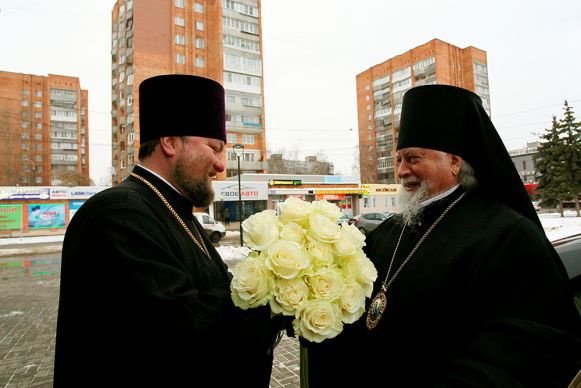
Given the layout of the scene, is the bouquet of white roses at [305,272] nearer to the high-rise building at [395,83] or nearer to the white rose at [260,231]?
the white rose at [260,231]

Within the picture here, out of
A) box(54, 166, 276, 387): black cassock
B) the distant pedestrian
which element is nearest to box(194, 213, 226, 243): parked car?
the distant pedestrian

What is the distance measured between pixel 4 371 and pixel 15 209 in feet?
99.1

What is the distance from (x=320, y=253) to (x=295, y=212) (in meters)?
0.25

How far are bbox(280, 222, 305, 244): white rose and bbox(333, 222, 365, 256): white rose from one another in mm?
161

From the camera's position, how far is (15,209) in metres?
28.4

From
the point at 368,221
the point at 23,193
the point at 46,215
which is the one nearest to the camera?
the point at 368,221

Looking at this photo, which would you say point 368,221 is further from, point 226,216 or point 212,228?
point 226,216

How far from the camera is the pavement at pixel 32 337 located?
14.4 feet

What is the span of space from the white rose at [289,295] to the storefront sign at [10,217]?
1360 inches

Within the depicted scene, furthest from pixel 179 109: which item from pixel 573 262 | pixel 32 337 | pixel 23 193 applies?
pixel 23 193

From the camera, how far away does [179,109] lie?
2230 millimetres

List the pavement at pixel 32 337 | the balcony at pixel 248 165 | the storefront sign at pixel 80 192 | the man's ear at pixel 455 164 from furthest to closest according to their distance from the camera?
1. the balcony at pixel 248 165
2. the storefront sign at pixel 80 192
3. the pavement at pixel 32 337
4. the man's ear at pixel 455 164

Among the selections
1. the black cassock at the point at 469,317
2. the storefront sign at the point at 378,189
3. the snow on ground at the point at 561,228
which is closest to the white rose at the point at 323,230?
the black cassock at the point at 469,317

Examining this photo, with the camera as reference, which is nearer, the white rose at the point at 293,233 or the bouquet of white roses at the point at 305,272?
the bouquet of white roses at the point at 305,272
